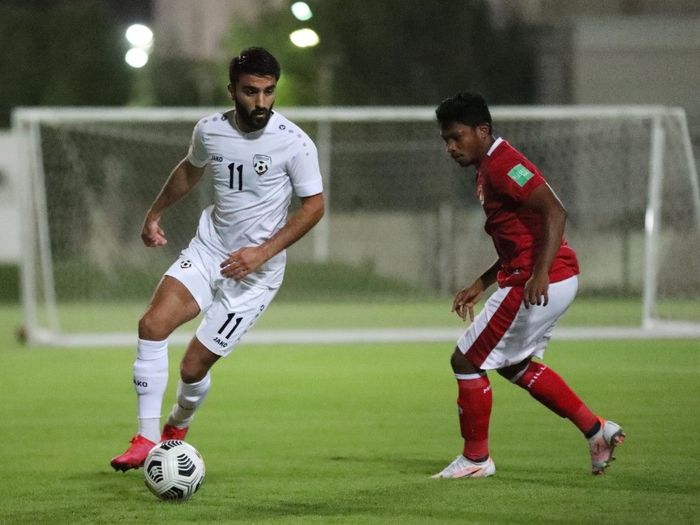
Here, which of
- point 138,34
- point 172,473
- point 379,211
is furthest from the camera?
point 379,211

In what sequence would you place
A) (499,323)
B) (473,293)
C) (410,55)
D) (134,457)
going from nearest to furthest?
(134,457) → (499,323) → (473,293) → (410,55)

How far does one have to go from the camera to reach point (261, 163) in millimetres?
7367

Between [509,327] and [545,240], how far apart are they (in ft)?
1.72

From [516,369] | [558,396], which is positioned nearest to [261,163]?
[516,369]

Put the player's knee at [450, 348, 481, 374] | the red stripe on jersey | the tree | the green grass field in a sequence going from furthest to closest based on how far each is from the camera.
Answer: the tree → the player's knee at [450, 348, 481, 374] → the red stripe on jersey → the green grass field

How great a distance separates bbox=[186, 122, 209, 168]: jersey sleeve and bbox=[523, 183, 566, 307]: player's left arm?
1.76 metres

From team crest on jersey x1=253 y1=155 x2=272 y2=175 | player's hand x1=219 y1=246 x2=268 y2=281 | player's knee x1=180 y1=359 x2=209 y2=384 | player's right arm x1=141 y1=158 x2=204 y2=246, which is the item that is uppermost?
team crest on jersey x1=253 y1=155 x2=272 y2=175

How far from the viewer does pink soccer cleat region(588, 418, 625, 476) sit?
7.11m

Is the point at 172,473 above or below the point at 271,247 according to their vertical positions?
Answer: below

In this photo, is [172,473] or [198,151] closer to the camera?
[172,473]

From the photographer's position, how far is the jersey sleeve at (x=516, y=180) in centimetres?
694

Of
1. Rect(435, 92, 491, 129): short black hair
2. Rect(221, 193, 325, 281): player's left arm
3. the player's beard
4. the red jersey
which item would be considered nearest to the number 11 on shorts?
Rect(221, 193, 325, 281): player's left arm

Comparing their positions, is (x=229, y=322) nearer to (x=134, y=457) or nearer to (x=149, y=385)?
(x=149, y=385)

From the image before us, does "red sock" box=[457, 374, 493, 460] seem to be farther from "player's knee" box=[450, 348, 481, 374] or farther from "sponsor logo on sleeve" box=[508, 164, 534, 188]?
"sponsor logo on sleeve" box=[508, 164, 534, 188]
